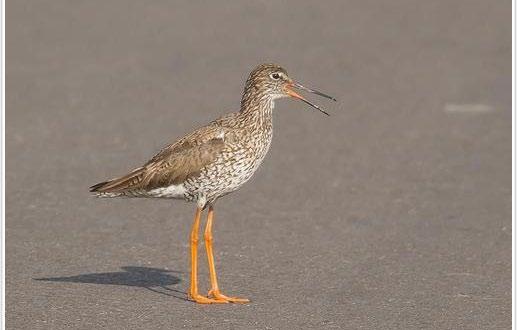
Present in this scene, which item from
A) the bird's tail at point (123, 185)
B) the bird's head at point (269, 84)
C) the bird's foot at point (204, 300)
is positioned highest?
the bird's head at point (269, 84)

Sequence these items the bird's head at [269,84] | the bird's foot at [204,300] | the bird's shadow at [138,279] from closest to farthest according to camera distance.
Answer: the bird's foot at [204,300]
the bird's shadow at [138,279]
the bird's head at [269,84]

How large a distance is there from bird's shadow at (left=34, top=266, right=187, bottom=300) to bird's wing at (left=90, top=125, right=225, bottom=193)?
0.59m

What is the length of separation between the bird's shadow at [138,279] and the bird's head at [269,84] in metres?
1.38

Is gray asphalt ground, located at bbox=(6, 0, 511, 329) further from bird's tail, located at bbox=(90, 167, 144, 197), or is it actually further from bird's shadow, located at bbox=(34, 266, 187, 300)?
bird's tail, located at bbox=(90, 167, 144, 197)

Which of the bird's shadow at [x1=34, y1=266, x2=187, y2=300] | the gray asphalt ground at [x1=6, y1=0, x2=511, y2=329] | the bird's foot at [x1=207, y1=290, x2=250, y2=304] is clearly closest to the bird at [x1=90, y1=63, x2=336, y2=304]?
the bird's foot at [x1=207, y1=290, x2=250, y2=304]

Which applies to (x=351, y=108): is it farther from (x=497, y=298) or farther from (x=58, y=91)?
(x=497, y=298)

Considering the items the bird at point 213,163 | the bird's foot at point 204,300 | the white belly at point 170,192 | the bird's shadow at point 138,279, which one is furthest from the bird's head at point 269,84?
the bird's foot at point 204,300

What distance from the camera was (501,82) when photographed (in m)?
18.4

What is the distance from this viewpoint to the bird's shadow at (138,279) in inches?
395

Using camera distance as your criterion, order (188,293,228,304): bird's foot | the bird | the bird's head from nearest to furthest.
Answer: (188,293,228,304): bird's foot, the bird, the bird's head

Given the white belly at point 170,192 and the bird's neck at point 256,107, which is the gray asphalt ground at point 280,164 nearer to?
the white belly at point 170,192

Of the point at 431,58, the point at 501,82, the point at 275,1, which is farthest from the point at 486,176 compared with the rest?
the point at 275,1

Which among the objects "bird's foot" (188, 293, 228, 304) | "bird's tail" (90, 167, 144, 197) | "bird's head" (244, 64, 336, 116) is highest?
"bird's head" (244, 64, 336, 116)

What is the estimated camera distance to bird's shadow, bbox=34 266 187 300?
32.9 ft
